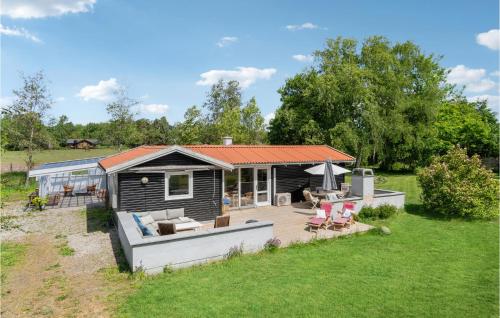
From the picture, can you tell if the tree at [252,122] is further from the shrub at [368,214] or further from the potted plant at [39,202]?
the potted plant at [39,202]

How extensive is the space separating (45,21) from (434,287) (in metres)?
19.4

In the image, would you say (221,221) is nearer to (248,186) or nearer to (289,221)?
(289,221)

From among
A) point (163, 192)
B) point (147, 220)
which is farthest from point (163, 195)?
point (147, 220)

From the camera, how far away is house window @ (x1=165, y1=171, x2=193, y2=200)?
505 inches

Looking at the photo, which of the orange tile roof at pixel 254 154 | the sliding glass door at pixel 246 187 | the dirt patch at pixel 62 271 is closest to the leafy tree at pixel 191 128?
the orange tile roof at pixel 254 154

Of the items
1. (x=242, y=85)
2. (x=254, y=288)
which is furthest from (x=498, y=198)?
(x=242, y=85)

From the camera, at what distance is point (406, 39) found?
37469mm

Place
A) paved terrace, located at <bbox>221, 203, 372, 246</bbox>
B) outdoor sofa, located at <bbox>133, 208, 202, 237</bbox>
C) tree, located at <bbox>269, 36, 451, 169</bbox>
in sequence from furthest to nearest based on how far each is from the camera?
tree, located at <bbox>269, 36, 451, 169</bbox>, paved terrace, located at <bbox>221, 203, 372, 246</bbox>, outdoor sofa, located at <bbox>133, 208, 202, 237</bbox>

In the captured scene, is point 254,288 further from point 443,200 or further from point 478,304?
point 443,200

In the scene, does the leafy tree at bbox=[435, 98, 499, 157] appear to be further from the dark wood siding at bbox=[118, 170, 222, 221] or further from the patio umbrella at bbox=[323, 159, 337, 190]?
the dark wood siding at bbox=[118, 170, 222, 221]

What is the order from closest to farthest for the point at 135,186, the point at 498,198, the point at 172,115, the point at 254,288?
the point at 254,288
the point at 135,186
the point at 498,198
the point at 172,115

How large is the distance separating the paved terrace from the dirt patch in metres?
5.36

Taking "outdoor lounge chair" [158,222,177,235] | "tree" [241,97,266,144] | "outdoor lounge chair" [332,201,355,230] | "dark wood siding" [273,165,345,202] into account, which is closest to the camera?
"outdoor lounge chair" [158,222,177,235]

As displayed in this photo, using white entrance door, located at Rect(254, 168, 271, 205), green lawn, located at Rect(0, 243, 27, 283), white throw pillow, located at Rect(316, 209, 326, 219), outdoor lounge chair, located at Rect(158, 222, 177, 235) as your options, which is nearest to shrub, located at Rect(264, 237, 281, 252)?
outdoor lounge chair, located at Rect(158, 222, 177, 235)
